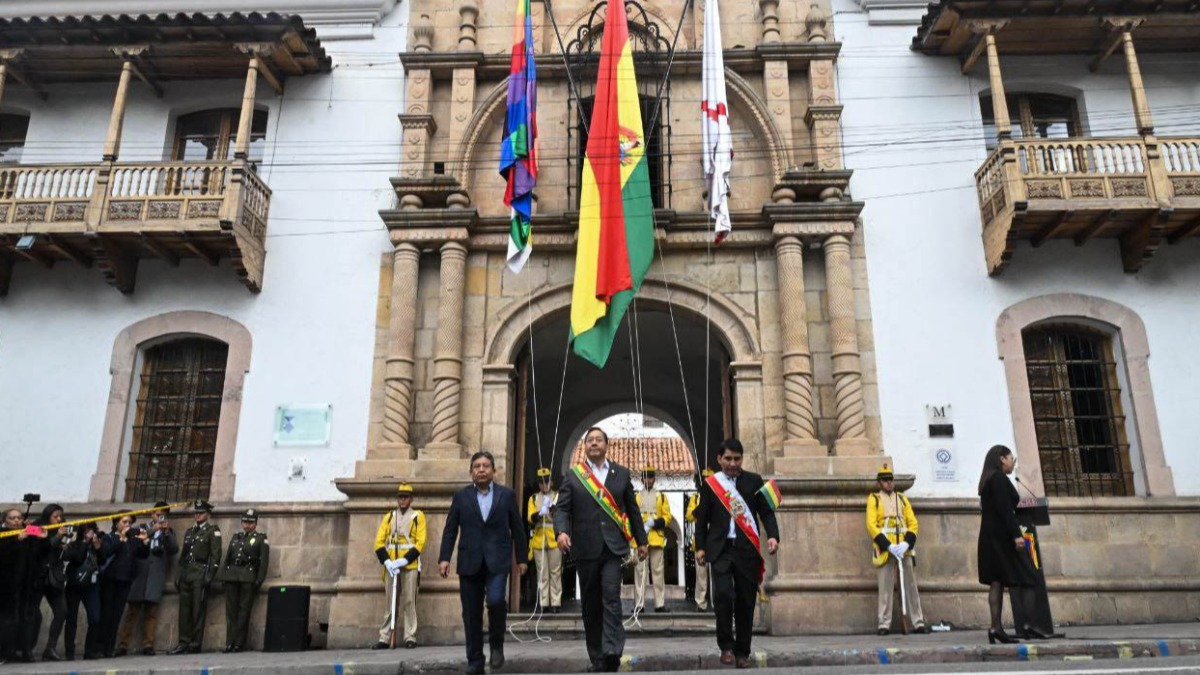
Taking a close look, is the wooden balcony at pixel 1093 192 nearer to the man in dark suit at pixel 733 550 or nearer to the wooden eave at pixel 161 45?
the man in dark suit at pixel 733 550

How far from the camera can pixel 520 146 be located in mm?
11898

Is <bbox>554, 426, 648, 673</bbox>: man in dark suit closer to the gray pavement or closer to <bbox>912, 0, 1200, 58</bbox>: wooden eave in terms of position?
the gray pavement

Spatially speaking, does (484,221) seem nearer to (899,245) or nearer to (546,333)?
(546,333)

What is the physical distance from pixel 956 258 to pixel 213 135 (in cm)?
1138

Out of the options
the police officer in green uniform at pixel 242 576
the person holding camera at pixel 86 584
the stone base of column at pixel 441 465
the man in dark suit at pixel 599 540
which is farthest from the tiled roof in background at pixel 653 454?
the man in dark suit at pixel 599 540

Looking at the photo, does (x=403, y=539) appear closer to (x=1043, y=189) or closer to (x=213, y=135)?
(x=213, y=135)

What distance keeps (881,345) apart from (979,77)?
4.52 m

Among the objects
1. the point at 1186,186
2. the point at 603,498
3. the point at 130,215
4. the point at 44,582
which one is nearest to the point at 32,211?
the point at 130,215

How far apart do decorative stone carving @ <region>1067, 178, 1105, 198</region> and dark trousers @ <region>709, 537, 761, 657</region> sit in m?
7.74

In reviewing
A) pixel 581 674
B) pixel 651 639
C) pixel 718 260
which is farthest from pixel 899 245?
pixel 581 674

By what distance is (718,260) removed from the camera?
1273cm

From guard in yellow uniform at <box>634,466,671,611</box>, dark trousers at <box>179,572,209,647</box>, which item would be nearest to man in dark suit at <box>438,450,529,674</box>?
guard in yellow uniform at <box>634,466,671,611</box>

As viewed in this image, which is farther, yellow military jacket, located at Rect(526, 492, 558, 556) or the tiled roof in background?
the tiled roof in background

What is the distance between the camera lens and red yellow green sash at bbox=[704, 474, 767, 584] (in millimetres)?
7090
